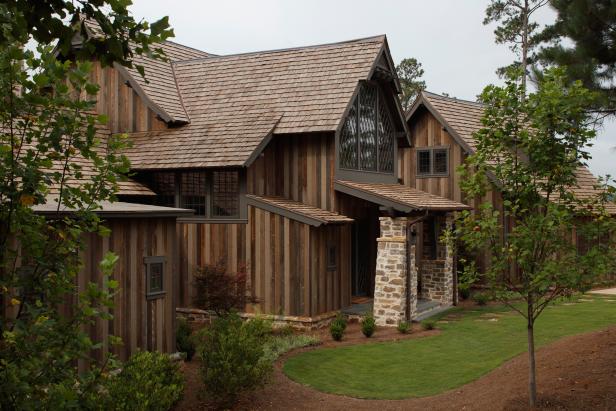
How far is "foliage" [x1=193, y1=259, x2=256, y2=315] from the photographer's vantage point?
619 inches

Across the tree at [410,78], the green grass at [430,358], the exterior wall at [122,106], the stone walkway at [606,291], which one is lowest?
the green grass at [430,358]

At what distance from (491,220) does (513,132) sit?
1.39m

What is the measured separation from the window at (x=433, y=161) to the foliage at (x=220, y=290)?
1037cm

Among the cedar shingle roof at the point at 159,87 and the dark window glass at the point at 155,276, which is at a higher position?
the cedar shingle roof at the point at 159,87

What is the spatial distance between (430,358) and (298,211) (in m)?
5.09

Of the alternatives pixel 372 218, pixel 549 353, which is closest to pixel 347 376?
pixel 549 353

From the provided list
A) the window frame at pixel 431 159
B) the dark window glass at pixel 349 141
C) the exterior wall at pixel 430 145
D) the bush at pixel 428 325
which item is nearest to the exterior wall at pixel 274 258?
the dark window glass at pixel 349 141

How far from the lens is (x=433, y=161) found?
2419 centimetres

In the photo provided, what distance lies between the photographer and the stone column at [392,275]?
16.5 m

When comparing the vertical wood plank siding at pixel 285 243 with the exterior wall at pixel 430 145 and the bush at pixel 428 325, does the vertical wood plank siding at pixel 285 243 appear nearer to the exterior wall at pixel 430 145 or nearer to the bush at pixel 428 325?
the bush at pixel 428 325

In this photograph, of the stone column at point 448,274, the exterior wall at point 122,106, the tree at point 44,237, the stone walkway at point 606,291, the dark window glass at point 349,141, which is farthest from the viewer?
the stone walkway at point 606,291

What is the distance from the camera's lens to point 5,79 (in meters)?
4.14

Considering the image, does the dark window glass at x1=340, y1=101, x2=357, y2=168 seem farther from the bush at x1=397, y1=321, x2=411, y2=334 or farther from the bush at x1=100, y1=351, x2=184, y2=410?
the bush at x1=100, y1=351, x2=184, y2=410

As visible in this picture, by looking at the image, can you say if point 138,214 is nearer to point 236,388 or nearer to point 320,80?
point 236,388
